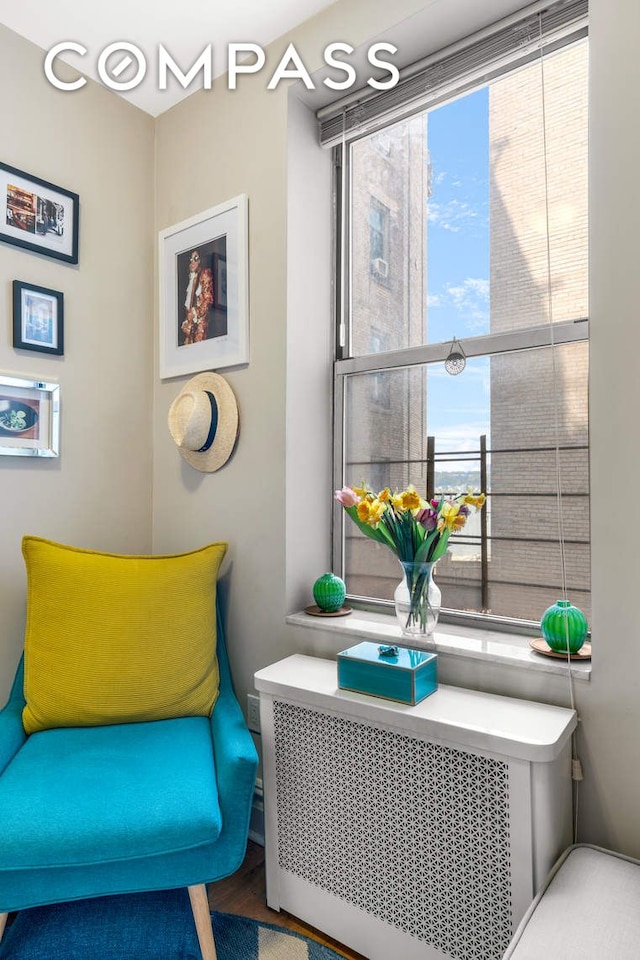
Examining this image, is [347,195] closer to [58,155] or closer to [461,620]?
[58,155]

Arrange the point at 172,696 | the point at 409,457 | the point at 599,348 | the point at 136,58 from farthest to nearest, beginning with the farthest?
the point at 136,58 → the point at 409,457 → the point at 172,696 → the point at 599,348

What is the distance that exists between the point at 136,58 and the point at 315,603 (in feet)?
6.55

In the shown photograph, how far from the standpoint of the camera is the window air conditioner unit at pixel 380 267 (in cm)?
197

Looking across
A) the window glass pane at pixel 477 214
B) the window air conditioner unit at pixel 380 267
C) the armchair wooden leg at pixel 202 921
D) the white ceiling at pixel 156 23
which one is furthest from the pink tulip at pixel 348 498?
the white ceiling at pixel 156 23

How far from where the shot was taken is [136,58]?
2018 millimetres

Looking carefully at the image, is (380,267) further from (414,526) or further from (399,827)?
(399,827)

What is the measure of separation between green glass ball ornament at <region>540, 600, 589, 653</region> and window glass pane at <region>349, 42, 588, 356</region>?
0.79 metres

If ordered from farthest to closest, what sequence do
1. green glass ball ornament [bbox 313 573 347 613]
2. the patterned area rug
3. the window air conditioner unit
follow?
the window air conditioner unit
green glass ball ornament [bbox 313 573 347 613]
the patterned area rug

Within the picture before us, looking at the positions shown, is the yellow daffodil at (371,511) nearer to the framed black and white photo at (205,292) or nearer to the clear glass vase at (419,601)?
the clear glass vase at (419,601)

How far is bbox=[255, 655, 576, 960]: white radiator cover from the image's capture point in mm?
1207

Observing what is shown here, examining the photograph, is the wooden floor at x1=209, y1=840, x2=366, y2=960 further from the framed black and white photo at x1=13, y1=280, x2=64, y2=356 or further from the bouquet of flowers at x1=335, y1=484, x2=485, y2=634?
the framed black and white photo at x1=13, y1=280, x2=64, y2=356

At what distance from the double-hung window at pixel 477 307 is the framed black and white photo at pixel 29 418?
0.96 metres

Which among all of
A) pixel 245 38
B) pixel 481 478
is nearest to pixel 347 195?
pixel 245 38

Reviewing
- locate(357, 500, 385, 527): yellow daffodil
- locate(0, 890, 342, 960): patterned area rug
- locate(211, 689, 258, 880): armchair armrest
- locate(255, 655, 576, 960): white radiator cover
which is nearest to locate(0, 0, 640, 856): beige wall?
locate(255, 655, 576, 960): white radiator cover
